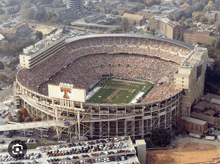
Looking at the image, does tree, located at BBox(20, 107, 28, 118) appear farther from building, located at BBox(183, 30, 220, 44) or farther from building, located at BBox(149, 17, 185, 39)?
building, located at BBox(149, 17, 185, 39)

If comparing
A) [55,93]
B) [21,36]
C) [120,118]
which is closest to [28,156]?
[55,93]

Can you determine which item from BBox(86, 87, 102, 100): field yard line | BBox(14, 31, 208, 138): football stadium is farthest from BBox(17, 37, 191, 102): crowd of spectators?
BBox(86, 87, 102, 100): field yard line

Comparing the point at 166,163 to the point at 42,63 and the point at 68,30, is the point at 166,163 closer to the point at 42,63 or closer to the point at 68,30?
the point at 42,63

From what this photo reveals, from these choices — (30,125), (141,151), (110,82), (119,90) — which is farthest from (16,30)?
(141,151)

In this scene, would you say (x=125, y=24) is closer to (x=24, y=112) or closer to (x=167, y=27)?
(x=167, y=27)

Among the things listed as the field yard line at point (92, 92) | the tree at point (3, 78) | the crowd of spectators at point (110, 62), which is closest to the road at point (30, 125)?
the crowd of spectators at point (110, 62)
